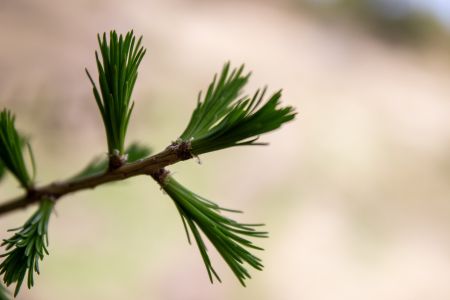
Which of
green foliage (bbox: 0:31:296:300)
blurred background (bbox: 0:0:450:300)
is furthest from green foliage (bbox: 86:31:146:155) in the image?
blurred background (bbox: 0:0:450:300)

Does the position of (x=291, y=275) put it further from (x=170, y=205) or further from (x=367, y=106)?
(x=367, y=106)

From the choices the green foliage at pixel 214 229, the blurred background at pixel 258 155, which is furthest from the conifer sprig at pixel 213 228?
the blurred background at pixel 258 155

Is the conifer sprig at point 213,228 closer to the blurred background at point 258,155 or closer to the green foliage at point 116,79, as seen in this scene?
the green foliage at point 116,79

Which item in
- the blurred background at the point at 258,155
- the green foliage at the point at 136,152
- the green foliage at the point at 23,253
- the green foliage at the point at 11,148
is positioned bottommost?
the green foliage at the point at 23,253

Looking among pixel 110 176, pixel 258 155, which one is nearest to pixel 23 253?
pixel 110 176

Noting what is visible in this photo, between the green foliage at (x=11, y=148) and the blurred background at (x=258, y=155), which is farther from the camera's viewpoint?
the blurred background at (x=258, y=155)

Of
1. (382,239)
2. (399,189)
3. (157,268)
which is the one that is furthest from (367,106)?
(157,268)

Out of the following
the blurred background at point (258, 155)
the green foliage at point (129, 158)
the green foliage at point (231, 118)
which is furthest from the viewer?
the blurred background at point (258, 155)
